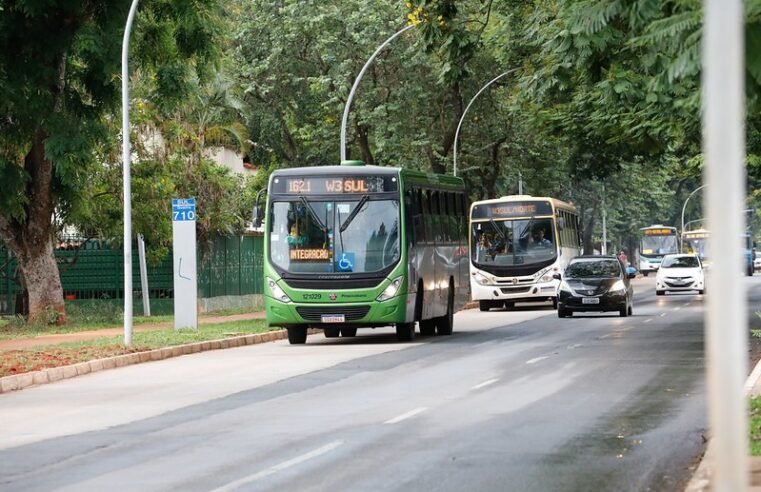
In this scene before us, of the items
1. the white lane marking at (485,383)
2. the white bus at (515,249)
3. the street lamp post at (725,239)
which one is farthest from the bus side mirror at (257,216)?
the street lamp post at (725,239)

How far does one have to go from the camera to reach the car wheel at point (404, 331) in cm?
2889

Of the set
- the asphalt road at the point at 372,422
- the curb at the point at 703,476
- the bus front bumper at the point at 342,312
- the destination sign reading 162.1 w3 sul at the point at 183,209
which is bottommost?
the asphalt road at the point at 372,422

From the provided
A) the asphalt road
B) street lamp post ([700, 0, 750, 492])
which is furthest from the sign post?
street lamp post ([700, 0, 750, 492])

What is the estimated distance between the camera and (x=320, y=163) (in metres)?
56.0

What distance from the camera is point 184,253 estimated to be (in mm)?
31281

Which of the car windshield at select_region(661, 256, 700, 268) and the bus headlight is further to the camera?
the car windshield at select_region(661, 256, 700, 268)

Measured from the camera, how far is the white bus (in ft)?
151

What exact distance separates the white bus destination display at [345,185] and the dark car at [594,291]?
37.7 feet

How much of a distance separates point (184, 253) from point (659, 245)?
69.5 meters

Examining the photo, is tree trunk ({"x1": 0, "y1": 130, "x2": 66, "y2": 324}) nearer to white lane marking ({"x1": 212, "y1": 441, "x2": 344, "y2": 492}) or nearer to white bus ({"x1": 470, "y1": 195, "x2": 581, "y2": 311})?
white bus ({"x1": 470, "y1": 195, "x2": 581, "y2": 311})

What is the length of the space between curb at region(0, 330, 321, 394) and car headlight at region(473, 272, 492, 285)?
14.8 meters

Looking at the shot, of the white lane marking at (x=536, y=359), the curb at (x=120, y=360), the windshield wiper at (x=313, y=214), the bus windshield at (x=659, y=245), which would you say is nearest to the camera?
the curb at (x=120, y=360)

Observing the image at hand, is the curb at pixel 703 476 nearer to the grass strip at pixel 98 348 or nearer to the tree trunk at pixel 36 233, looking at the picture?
the grass strip at pixel 98 348

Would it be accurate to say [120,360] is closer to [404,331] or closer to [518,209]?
[404,331]
